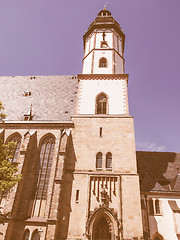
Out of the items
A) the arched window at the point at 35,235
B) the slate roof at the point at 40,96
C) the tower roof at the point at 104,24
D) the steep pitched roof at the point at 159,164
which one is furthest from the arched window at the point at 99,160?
the tower roof at the point at 104,24

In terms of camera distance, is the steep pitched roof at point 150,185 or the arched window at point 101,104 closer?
the steep pitched roof at point 150,185

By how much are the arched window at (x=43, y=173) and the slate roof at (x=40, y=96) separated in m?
2.71

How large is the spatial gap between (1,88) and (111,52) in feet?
44.5

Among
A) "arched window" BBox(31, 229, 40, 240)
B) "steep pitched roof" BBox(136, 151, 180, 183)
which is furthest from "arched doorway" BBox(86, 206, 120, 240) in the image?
"steep pitched roof" BBox(136, 151, 180, 183)

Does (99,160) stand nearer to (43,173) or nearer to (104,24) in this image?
(43,173)

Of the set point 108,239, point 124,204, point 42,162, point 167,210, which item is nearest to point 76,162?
point 42,162

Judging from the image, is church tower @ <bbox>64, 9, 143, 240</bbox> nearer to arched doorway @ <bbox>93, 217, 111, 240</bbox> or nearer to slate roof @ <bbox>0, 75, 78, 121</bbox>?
arched doorway @ <bbox>93, 217, 111, 240</bbox>

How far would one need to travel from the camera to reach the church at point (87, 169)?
13.8m

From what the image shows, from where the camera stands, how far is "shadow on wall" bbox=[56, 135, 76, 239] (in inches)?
538

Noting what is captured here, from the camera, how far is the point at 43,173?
1589cm

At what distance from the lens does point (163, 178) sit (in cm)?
1969

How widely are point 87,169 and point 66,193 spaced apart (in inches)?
92.1

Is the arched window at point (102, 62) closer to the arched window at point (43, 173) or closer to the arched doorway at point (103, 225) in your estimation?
the arched window at point (43, 173)

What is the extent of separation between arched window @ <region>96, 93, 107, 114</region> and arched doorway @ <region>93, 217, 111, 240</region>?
916cm
